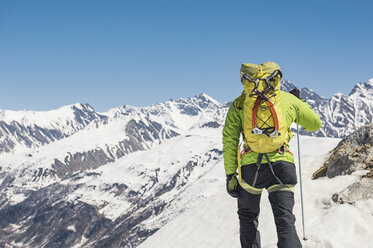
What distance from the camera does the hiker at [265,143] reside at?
23.8 ft

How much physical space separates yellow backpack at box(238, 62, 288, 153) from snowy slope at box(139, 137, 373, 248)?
4.72 metres

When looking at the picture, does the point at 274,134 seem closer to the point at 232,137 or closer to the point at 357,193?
the point at 232,137

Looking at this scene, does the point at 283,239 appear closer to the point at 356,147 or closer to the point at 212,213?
the point at 356,147

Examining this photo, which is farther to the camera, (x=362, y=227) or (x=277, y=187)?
(x=362, y=227)

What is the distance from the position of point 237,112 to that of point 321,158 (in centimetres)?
1364

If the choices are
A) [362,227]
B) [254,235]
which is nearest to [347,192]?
[362,227]

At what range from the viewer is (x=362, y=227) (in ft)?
35.0

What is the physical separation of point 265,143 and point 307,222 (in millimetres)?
6481

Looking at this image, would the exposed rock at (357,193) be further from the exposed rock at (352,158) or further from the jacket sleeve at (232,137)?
the jacket sleeve at (232,137)

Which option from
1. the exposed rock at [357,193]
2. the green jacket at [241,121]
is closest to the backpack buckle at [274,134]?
the green jacket at [241,121]

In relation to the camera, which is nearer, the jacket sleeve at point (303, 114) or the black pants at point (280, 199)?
the black pants at point (280, 199)

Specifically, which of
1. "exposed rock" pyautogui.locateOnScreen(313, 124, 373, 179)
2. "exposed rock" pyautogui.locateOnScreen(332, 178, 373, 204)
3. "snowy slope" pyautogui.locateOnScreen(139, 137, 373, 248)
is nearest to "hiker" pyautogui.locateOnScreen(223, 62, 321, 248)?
"snowy slope" pyautogui.locateOnScreen(139, 137, 373, 248)

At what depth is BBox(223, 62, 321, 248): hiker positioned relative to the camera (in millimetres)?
7246

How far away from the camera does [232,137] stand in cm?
784
